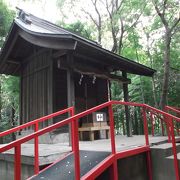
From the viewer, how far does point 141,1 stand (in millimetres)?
11602

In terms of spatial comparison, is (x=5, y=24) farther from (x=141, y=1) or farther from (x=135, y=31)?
(x=135, y=31)

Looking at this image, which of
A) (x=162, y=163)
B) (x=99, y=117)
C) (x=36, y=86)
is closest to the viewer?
(x=162, y=163)

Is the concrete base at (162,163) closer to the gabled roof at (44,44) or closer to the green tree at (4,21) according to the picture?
the gabled roof at (44,44)

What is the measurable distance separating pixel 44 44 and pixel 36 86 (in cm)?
230

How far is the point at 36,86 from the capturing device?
27.0ft

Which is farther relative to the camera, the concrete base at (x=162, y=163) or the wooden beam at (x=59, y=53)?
the wooden beam at (x=59, y=53)

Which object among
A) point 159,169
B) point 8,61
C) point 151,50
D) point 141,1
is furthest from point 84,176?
point 151,50

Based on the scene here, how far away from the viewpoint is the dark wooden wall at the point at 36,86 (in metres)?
7.64

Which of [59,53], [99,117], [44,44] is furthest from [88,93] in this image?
[44,44]

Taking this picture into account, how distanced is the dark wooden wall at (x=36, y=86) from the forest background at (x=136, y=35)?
118 inches

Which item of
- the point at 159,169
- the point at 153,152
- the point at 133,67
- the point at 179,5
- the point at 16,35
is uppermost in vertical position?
the point at 179,5

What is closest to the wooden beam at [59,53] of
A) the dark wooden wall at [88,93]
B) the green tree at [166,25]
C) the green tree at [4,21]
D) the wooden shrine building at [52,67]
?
the wooden shrine building at [52,67]

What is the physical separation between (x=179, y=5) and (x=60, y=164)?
11.0 m

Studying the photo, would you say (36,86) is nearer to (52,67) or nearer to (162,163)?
(52,67)
